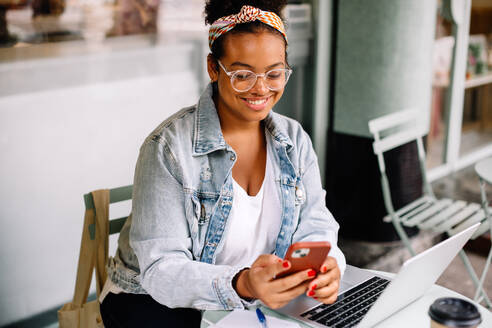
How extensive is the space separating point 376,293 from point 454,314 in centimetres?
62

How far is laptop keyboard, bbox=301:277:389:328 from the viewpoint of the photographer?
1534mm

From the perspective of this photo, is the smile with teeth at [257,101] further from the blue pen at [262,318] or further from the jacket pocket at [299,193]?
the blue pen at [262,318]

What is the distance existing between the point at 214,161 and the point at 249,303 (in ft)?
1.60

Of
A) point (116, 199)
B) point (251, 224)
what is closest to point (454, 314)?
point (251, 224)

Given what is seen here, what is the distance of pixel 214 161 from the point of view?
1.84 m

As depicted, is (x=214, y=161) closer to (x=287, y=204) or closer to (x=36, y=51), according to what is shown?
(x=287, y=204)

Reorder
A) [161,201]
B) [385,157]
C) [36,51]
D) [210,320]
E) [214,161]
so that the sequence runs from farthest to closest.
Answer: [385,157]
[36,51]
[214,161]
[161,201]
[210,320]

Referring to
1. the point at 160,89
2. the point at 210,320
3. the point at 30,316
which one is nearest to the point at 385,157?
the point at 160,89

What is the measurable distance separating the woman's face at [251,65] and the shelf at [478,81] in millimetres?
4644

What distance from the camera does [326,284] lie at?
1.56m

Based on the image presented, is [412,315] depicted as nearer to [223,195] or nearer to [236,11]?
[223,195]

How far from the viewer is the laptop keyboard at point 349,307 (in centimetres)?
153

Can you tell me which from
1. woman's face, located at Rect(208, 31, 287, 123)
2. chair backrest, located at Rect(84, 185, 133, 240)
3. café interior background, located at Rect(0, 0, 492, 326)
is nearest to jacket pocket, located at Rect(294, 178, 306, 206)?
woman's face, located at Rect(208, 31, 287, 123)

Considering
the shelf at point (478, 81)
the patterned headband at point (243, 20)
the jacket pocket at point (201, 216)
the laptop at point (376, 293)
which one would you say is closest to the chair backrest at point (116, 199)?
the jacket pocket at point (201, 216)
